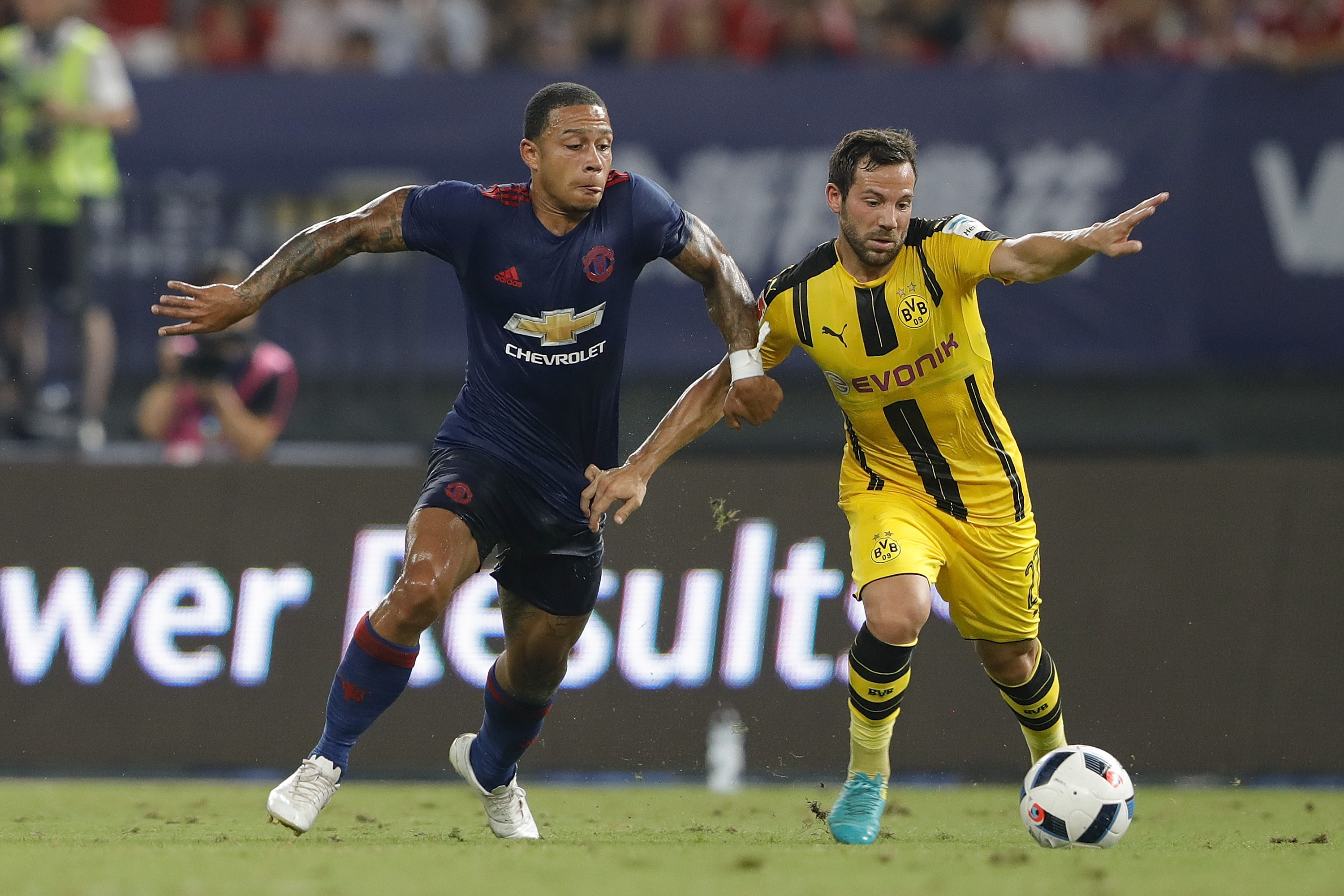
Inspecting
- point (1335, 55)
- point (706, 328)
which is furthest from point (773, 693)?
point (1335, 55)

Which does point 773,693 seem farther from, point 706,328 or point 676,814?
point 706,328

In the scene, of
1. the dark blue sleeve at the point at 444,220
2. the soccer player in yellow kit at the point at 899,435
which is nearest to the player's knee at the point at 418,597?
the soccer player in yellow kit at the point at 899,435

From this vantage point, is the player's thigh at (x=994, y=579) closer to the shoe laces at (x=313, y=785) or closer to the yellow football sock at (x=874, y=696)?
the yellow football sock at (x=874, y=696)

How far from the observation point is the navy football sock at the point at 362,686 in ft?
19.1

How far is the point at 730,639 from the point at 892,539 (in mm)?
2291

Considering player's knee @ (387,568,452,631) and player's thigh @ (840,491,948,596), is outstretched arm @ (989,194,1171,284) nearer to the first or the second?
player's thigh @ (840,491,948,596)

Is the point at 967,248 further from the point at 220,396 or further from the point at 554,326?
the point at 220,396

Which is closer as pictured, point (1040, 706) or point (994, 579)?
point (994, 579)

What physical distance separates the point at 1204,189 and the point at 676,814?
7120 mm

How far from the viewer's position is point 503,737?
647cm

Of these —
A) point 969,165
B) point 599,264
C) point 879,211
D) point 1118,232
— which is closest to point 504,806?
point 599,264

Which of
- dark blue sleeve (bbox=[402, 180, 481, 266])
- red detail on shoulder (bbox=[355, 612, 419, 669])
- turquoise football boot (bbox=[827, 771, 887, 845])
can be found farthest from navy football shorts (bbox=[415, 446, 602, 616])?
turquoise football boot (bbox=[827, 771, 887, 845])

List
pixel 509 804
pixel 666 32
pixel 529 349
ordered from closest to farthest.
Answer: pixel 529 349 < pixel 509 804 < pixel 666 32

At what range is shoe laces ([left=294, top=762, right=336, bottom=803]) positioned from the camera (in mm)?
5680
